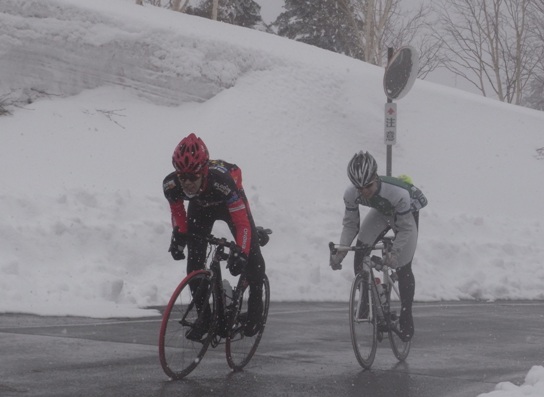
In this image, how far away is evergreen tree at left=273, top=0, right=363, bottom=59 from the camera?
5406 cm

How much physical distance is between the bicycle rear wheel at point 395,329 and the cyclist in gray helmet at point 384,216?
7 cm

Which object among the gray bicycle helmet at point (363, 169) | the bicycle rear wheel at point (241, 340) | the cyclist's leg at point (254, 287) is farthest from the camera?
the gray bicycle helmet at point (363, 169)

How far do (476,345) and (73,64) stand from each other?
1429 cm

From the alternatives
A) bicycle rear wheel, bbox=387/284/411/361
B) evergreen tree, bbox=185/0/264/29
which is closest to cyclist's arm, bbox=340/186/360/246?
bicycle rear wheel, bbox=387/284/411/361

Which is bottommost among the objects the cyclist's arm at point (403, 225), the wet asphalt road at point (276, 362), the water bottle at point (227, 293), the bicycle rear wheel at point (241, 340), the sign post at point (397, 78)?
the wet asphalt road at point (276, 362)

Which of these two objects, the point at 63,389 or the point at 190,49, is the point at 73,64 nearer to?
the point at 190,49

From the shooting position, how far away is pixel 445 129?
27.1 metres

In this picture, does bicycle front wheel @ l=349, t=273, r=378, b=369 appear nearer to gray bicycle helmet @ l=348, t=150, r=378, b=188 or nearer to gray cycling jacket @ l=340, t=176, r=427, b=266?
gray cycling jacket @ l=340, t=176, r=427, b=266

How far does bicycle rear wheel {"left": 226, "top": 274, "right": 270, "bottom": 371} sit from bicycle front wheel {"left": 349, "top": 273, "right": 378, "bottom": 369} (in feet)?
2.57

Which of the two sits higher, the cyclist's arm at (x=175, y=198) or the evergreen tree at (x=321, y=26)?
the evergreen tree at (x=321, y=26)

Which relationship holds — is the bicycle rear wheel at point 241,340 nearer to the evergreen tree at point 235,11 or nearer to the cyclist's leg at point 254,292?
the cyclist's leg at point 254,292

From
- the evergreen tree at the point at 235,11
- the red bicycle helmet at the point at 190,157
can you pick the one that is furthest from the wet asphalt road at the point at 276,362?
the evergreen tree at the point at 235,11

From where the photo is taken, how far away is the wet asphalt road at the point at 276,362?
7.39m

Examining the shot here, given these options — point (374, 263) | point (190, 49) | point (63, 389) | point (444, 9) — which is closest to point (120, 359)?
point (63, 389)
